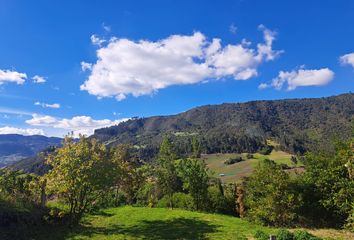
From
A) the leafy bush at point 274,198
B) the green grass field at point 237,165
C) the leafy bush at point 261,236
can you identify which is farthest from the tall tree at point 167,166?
the green grass field at point 237,165

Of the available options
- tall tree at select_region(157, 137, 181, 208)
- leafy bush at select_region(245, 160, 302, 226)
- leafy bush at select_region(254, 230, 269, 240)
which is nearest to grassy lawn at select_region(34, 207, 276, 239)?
leafy bush at select_region(254, 230, 269, 240)

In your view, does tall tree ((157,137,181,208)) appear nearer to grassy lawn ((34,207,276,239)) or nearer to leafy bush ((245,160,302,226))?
grassy lawn ((34,207,276,239))

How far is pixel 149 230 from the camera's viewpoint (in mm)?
→ 23812

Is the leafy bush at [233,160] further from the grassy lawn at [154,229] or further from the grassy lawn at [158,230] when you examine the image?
the grassy lawn at [158,230]

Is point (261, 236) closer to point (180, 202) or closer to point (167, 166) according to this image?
point (180, 202)

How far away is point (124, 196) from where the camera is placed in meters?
55.9

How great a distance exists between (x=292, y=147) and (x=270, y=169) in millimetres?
182386

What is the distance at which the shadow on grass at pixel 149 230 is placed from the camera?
70.5 feet

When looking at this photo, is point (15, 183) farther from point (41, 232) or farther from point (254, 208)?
point (254, 208)

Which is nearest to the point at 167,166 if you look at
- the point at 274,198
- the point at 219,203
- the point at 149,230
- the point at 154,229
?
the point at 219,203

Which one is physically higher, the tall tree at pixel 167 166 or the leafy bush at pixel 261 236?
the tall tree at pixel 167 166

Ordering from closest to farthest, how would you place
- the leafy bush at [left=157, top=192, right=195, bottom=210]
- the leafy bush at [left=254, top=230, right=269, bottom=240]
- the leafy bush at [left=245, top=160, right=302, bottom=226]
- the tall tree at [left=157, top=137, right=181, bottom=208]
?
the leafy bush at [left=254, top=230, right=269, bottom=240] < the leafy bush at [left=245, top=160, right=302, bottom=226] < the leafy bush at [left=157, top=192, right=195, bottom=210] < the tall tree at [left=157, top=137, right=181, bottom=208]

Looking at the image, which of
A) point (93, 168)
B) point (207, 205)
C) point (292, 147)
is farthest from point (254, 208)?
point (292, 147)

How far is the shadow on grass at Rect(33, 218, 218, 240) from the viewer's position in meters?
21.5
